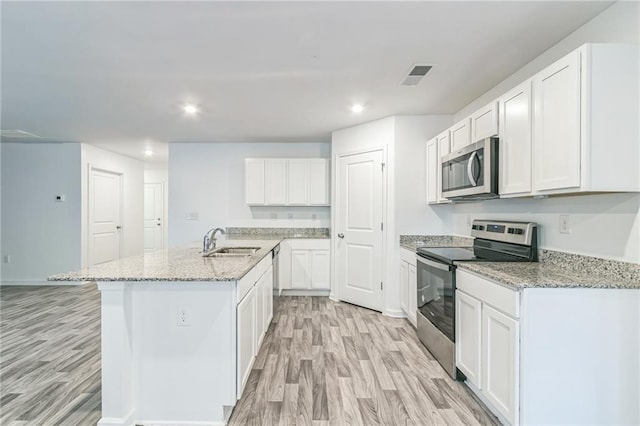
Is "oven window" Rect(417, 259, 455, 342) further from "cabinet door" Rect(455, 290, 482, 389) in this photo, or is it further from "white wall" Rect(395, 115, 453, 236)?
"white wall" Rect(395, 115, 453, 236)

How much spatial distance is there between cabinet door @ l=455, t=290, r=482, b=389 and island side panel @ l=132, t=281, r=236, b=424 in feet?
5.04

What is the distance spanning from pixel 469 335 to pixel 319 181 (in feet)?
10.7

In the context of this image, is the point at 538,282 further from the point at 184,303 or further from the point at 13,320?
the point at 13,320

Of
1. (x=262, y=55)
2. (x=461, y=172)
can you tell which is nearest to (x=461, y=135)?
(x=461, y=172)

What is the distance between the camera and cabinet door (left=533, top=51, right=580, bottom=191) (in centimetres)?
166

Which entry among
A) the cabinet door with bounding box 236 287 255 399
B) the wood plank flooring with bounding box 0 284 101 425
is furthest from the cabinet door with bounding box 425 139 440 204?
the wood plank flooring with bounding box 0 284 101 425

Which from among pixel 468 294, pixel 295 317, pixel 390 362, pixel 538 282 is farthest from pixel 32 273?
pixel 538 282

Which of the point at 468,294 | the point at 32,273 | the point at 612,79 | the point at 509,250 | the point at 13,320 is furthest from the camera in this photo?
the point at 32,273

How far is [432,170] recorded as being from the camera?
11.9ft

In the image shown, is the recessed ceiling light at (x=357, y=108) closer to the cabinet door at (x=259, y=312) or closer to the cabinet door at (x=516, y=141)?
the cabinet door at (x=516, y=141)

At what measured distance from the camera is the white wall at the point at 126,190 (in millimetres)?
5430

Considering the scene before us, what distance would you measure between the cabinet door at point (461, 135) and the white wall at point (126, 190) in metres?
5.75

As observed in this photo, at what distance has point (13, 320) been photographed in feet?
12.1

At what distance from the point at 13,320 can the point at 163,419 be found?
3.15 m
